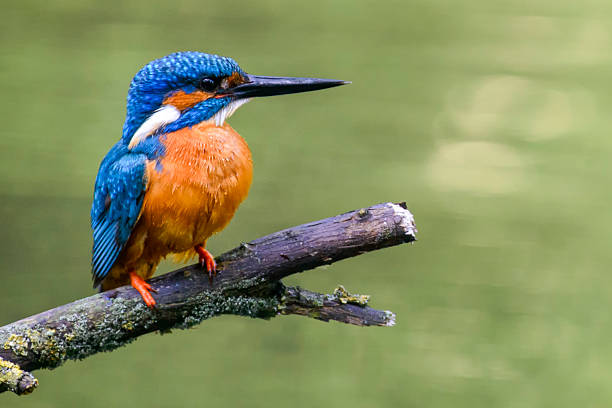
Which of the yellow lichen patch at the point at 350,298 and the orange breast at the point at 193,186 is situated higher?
the orange breast at the point at 193,186

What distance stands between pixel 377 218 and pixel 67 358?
23.7 inches

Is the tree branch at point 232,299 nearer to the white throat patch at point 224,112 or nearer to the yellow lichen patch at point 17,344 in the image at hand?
the yellow lichen patch at point 17,344

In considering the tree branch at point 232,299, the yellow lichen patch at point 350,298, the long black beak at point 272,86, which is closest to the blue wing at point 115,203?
the tree branch at point 232,299

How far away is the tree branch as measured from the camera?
97 cm

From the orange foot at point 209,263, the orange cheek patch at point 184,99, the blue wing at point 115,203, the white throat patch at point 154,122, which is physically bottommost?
the orange foot at point 209,263

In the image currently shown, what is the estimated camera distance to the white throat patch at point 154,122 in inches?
42.6

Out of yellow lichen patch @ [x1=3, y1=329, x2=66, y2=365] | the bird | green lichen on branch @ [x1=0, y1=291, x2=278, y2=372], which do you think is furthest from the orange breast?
yellow lichen patch @ [x1=3, y1=329, x2=66, y2=365]

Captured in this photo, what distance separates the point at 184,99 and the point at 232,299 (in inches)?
15.3

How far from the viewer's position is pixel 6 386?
0.89 meters

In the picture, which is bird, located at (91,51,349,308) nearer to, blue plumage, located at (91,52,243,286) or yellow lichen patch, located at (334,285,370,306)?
blue plumage, located at (91,52,243,286)

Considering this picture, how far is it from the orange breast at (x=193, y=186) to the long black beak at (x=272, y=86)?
Answer: 0.09m

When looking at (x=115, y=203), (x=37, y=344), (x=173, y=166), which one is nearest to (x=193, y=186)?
(x=173, y=166)

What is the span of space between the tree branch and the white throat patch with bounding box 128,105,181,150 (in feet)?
0.85

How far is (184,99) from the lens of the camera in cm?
109
